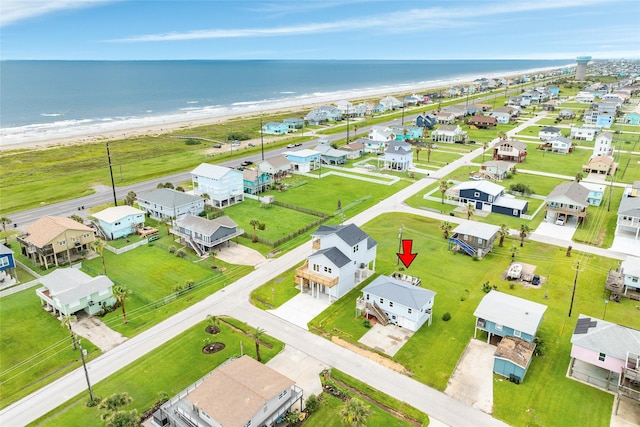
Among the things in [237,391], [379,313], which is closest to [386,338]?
[379,313]

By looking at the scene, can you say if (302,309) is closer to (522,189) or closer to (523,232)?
(523,232)

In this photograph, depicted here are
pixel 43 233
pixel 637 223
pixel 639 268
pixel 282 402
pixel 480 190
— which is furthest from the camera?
pixel 480 190

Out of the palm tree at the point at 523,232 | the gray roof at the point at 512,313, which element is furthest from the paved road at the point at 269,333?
the palm tree at the point at 523,232

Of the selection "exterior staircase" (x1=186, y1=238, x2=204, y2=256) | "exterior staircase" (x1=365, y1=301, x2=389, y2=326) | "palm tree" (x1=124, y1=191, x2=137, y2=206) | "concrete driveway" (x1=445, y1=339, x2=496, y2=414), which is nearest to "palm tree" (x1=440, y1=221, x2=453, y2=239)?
"exterior staircase" (x1=365, y1=301, x2=389, y2=326)

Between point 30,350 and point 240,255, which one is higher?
point 240,255

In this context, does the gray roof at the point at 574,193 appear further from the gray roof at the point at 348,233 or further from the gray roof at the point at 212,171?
the gray roof at the point at 212,171

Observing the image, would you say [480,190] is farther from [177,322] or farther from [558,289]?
[177,322]

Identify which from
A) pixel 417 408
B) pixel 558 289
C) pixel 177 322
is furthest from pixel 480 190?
pixel 177 322
